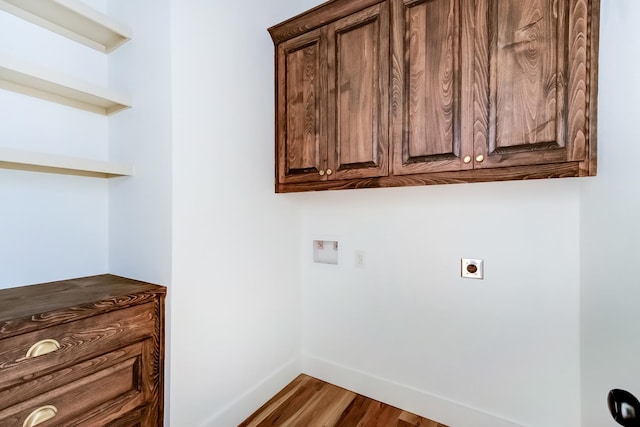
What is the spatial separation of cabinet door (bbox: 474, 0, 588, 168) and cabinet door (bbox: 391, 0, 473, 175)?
0.06 meters

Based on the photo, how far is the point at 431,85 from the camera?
1265mm

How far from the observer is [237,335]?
61.6 inches

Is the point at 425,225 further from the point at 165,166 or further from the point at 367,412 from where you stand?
the point at 165,166

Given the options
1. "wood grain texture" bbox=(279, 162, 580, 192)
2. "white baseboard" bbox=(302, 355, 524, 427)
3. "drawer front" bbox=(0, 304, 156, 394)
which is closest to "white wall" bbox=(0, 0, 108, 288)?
"drawer front" bbox=(0, 304, 156, 394)

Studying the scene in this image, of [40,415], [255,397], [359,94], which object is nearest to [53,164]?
[40,415]

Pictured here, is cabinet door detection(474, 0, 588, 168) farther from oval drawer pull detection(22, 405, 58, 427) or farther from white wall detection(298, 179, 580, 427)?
oval drawer pull detection(22, 405, 58, 427)

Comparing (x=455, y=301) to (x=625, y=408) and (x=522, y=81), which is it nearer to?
(x=625, y=408)

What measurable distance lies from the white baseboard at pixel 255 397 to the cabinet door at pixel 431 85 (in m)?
1.52

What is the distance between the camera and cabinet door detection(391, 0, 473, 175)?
1.20 m

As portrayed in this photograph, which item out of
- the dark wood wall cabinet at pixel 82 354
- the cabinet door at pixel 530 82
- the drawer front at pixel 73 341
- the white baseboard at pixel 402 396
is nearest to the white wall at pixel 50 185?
the dark wood wall cabinet at pixel 82 354

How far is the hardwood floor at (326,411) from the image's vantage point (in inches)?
61.4

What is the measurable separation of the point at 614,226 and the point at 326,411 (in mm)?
1665

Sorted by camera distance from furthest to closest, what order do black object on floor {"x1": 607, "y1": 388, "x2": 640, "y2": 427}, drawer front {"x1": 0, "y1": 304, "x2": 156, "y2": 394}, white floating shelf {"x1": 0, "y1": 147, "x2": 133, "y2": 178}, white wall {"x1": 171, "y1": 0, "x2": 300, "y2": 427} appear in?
white wall {"x1": 171, "y1": 0, "x2": 300, "y2": 427} → white floating shelf {"x1": 0, "y1": 147, "x2": 133, "y2": 178} → drawer front {"x1": 0, "y1": 304, "x2": 156, "y2": 394} → black object on floor {"x1": 607, "y1": 388, "x2": 640, "y2": 427}

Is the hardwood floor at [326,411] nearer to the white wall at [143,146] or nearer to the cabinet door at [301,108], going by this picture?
the white wall at [143,146]
